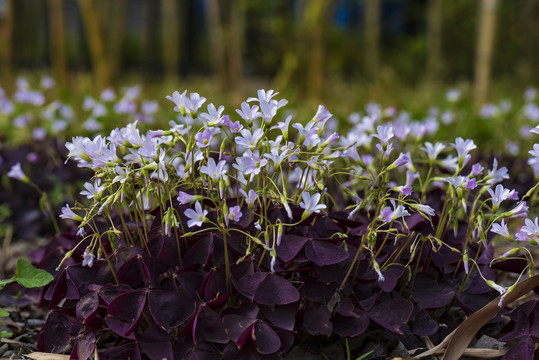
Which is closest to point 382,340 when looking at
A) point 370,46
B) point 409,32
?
point 370,46

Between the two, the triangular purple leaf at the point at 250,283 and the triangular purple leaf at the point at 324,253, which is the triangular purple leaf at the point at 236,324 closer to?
the triangular purple leaf at the point at 250,283

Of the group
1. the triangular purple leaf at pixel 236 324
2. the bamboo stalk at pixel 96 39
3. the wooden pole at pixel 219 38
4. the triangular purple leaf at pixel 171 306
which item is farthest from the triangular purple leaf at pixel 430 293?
the wooden pole at pixel 219 38

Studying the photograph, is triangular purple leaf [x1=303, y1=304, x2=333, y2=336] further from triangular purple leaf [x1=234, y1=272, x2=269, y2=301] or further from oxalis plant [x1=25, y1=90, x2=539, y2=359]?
triangular purple leaf [x1=234, y1=272, x2=269, y2=301]

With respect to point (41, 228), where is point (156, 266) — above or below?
above

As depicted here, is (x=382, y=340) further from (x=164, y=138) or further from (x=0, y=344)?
(x=0, y=344)

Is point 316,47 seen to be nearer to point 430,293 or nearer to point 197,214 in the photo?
point 430,293

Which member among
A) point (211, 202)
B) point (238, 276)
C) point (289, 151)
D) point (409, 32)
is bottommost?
point (409, 32)
